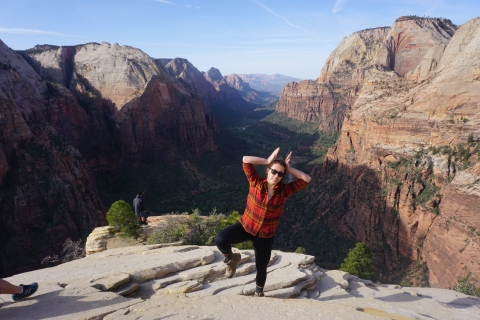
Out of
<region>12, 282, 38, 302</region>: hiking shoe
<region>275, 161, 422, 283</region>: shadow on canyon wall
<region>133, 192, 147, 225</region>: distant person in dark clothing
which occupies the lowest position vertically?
<region>275, 161, 422, 283</region>: shadow on canyon wall

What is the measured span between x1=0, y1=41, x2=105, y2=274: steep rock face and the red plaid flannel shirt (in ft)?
97.7

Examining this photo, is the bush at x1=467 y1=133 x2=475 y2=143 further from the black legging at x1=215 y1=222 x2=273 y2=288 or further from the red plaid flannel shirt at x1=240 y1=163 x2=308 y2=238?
the black legging at x1=215 y1=222 x2=273 y2=288

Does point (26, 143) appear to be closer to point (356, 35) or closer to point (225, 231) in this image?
point (225, 231)

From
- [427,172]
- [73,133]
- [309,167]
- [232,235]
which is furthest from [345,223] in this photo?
[73,133]

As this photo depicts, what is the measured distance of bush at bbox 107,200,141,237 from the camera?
17234mm

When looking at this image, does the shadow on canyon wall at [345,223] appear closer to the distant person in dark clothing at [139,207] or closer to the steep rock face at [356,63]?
the distant person in dark clothing at [139,207]

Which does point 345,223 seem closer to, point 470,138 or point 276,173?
point 470,138

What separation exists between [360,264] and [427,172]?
16216 mm

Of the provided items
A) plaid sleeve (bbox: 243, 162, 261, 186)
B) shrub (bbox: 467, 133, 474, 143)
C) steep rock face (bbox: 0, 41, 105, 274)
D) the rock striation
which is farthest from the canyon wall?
shrub (bbox: 467, 133, 474, 143)

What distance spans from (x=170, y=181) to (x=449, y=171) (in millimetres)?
47876

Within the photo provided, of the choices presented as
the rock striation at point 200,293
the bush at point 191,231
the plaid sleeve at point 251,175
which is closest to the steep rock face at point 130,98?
the bush at point 191,231

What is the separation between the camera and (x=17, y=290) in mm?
6949

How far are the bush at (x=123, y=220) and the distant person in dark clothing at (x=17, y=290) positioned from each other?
9.99m

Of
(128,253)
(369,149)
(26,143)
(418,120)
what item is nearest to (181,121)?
(26,143)
